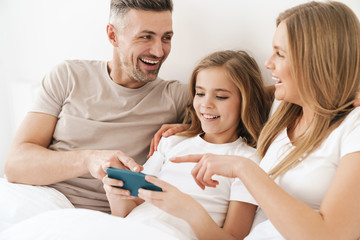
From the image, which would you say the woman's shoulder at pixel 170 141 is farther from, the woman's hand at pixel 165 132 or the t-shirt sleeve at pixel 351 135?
the t-shirt sleeve at pixel 351 135

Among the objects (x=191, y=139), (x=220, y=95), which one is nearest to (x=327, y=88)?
(x=220, y=95)

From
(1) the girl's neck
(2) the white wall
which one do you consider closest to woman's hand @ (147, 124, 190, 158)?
(1) the girl's neck

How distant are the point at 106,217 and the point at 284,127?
28.1 inches

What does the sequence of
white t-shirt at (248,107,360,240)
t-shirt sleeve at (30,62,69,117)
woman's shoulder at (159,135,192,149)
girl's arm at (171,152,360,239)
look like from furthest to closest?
t-shirt sleeve at (30,62,69,117), woman's shoulder at (159,135,192,149), white t-shirt at (248,107,360,240), girl's arm at (171,152,360,239)

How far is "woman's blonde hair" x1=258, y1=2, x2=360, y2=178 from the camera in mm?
Result: 1070

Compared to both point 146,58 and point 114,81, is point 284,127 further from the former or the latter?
point 114,81

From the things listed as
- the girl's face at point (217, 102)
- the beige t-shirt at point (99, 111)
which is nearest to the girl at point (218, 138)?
the girl's face at point (217, 102)

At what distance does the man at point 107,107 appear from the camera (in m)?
1.57

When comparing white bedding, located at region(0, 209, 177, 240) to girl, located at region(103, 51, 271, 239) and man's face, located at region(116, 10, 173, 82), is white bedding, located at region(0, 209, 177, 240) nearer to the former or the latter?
girl, located at region(103, 51, 271, 239)

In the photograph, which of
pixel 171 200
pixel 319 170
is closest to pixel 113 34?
pixel 171 200

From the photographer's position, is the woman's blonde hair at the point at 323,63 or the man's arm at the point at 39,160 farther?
the man's arm at the point at 39,160

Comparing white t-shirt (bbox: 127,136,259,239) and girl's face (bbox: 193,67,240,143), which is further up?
girl's face (bbox: 193,67,240,143)

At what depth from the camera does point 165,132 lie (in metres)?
1.59

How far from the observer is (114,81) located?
1.77 m
